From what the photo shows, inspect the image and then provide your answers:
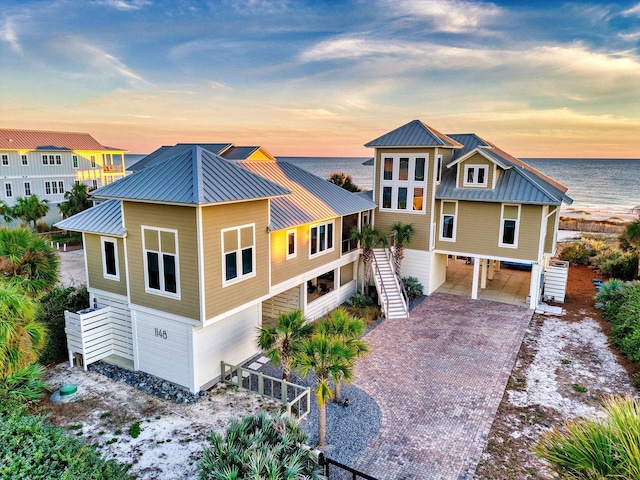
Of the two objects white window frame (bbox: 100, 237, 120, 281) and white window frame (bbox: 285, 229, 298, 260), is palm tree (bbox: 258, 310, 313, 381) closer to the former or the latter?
white window frame (bbox: 285, 229, 298, 260)

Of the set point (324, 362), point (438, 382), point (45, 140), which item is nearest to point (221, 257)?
point (324, 362)

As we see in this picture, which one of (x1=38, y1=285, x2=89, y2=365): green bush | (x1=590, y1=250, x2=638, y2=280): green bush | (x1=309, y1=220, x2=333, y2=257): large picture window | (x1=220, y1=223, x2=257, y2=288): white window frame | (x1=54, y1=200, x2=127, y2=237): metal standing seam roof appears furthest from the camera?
(x1=590, y1=250, x2=638, y2=280): green bush

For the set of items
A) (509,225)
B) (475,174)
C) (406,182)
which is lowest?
(509,225)

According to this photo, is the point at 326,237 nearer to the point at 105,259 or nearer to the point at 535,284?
the point at 105,259

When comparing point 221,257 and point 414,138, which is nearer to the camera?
point 221,257

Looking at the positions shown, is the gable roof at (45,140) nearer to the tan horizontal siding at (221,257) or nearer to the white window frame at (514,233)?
the tan horizontal siding at (221,257)

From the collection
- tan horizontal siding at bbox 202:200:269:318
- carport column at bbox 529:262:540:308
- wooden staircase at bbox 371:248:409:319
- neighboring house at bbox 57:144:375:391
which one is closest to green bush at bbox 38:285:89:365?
neighboring house at bbox 57:144:375:391
